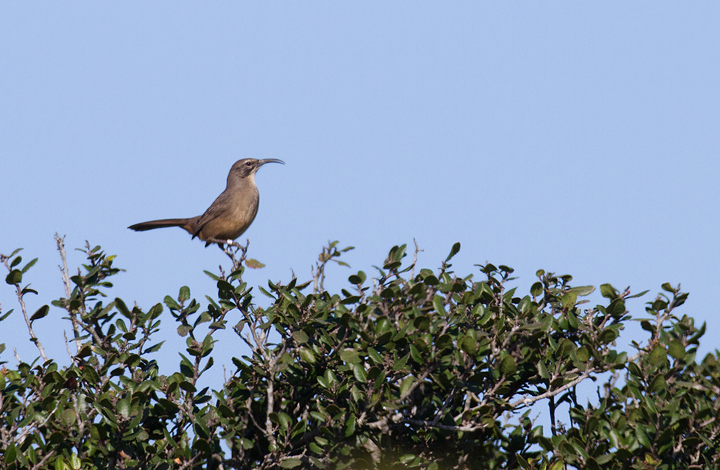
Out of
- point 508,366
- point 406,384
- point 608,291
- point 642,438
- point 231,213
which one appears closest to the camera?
point 642,438

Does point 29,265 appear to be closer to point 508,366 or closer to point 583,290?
point 508,366

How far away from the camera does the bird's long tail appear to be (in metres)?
9.98

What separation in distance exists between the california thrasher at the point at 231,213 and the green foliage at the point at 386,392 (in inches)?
182

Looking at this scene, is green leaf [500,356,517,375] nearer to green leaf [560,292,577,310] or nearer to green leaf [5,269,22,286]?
green leaf [560,292,577,310]

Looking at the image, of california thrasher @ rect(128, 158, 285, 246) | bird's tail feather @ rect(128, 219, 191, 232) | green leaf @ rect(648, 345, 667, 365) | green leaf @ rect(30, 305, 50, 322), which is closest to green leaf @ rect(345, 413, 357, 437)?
green leaf @ rect(648, 345, 667, 365)

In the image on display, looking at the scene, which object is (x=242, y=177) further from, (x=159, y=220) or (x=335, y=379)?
(x=335, y=379)

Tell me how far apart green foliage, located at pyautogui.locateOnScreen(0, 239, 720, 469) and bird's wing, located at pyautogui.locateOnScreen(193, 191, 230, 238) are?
482 centimetres

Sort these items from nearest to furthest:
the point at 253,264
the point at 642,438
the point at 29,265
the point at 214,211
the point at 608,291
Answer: the point at 642,438 → the point at 608,291 → the point at 29,265 → the point at 253,264 → the point at 214,211

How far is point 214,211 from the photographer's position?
941cm

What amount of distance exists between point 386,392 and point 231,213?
5.66 metres

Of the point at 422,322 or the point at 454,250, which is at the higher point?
the point at 454,250

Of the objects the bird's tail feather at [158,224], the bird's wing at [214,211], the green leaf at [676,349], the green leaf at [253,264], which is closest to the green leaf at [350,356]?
the green leaf at [676,349]

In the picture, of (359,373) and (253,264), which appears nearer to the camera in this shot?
(359,373)

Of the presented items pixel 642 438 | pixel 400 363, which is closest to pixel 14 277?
pixel 400 363
